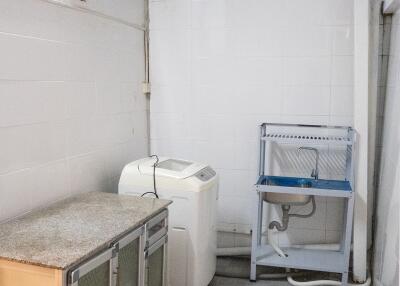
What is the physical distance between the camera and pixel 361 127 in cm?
307

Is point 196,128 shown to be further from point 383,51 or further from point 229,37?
point 383,51

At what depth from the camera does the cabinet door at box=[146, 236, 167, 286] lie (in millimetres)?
2285

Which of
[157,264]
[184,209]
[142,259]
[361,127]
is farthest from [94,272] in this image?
[361,127]

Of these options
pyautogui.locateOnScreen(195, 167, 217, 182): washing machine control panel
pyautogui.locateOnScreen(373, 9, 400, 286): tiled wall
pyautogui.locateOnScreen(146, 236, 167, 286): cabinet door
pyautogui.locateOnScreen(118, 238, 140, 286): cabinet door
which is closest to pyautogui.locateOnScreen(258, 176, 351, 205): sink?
pyautogui.locateOnScreen(373, 9, 400, 286): tiled wall

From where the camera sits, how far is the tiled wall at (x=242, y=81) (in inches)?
128

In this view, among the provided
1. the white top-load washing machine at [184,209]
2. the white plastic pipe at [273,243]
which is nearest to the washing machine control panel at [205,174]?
the white top-load washing machine at [184,209]

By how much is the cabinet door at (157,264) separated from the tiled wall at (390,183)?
138 cm

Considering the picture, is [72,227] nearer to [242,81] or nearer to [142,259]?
[142,259]

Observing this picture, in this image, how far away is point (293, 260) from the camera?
3119 mm

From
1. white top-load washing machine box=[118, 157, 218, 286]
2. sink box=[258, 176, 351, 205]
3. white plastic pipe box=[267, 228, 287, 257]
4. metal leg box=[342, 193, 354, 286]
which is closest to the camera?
white top-load washing machine box=[118, 157, 218, 286]

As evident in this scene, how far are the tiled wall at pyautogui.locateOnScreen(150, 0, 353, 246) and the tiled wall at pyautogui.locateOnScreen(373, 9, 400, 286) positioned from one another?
29 cm

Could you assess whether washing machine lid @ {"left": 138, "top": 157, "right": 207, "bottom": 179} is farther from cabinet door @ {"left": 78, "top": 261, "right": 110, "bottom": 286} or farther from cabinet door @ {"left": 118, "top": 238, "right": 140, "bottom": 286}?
cabinet door @ {"left": 78, "top": 261, "right": 110, "bottom": 286}

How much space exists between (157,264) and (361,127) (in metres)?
1.75

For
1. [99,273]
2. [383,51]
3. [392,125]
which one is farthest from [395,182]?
[99,273]
